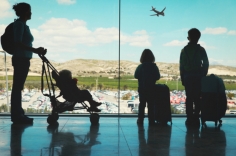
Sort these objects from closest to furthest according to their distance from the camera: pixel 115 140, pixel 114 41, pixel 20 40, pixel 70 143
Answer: pixel 70 143, pixel 115 140, pixel 20 40, pixel 114 41

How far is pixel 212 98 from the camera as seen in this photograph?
4.10 metres

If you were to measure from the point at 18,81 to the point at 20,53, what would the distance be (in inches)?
13.7

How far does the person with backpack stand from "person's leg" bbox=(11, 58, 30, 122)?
2002 mm

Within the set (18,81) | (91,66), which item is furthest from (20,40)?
(91,66)

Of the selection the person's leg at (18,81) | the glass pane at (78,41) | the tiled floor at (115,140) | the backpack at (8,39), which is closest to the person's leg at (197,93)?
the tiled floor at (115,140)

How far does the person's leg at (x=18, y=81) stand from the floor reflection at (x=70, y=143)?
0.55 meters

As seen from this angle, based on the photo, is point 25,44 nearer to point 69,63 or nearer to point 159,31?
point 69,63

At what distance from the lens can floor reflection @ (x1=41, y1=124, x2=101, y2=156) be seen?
8.48 feet

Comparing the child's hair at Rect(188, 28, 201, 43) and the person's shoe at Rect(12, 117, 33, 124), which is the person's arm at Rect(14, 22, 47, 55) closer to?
the person's shoe at Rect(12, 117, 33, 124)

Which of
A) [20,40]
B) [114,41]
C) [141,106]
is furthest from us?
[114,41]

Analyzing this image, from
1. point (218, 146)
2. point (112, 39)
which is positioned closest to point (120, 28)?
point (112, 39)

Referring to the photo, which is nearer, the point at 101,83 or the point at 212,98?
the point at 212,98

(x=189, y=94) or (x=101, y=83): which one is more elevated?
(x=101, y=83)

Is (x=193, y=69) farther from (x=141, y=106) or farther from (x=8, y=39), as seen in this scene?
(x=8, y=39)
